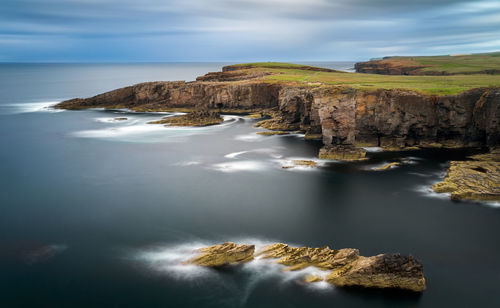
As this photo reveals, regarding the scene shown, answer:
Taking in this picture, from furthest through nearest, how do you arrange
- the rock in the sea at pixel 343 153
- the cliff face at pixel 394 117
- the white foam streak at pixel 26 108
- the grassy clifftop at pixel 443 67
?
Answer: 1. the grassy clifftop at pixel 443 67
2. the white foam streak at pixel 26 108
3. the cliff face at pixel 394 117
4. the rock in the sea at pixel 343 153

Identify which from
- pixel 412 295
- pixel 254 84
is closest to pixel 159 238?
pixel 412 295

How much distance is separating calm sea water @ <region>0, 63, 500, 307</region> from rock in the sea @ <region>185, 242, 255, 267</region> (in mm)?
864

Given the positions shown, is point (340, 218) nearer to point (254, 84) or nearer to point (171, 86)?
point (254, 84)

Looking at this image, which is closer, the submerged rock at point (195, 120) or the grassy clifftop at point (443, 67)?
the submerged rock at point (195, 120)

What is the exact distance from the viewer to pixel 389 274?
21844 millimetres

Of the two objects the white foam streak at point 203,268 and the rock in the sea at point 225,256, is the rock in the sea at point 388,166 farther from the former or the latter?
the rock in the sea at point 225,256

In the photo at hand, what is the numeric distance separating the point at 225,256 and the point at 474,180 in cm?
2850

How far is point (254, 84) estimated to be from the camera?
312 feet

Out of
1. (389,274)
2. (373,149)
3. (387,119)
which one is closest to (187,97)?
(387,119)

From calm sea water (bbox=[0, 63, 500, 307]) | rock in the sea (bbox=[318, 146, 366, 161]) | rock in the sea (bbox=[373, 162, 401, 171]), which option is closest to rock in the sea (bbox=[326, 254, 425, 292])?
calm sea water (bbox=[0, 63, 500, 307])

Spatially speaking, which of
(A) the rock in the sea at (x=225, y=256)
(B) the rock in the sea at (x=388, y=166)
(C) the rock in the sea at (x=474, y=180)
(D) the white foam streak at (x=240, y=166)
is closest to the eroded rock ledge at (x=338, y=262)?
(A) the rock in the sea at (x=225, y=256)

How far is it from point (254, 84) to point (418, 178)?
6010 cm

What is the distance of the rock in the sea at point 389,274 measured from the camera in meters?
21.8

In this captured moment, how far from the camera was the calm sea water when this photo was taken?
2220cm
